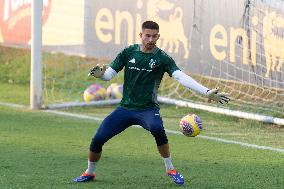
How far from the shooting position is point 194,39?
44.7ft

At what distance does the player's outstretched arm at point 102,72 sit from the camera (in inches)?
318

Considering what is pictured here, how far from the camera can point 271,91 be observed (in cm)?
1288

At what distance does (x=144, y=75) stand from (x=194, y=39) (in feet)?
18.0

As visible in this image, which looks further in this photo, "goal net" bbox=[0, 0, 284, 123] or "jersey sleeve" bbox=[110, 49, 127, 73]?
"goal net" bbox=[0, 0, 284, 123]

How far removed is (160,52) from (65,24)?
6.95 meters

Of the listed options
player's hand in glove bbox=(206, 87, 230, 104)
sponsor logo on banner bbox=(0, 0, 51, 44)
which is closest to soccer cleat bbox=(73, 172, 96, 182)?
player's hand in glove bbox=(206, 87, 230, 104)

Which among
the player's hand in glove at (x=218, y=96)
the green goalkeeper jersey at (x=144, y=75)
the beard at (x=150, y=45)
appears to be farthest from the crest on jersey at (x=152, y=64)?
the player's hand in glove at (x=218, y=96)

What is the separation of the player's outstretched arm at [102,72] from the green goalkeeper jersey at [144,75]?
0.18 meters

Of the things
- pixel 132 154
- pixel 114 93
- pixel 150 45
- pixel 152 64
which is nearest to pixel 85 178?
pixel 152 64

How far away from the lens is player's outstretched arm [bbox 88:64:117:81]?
318 inches

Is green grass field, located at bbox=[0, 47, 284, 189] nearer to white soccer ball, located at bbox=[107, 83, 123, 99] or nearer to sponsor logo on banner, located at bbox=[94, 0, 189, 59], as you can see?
white soccer ball, located at bbox=[107, 83, 123, 99]

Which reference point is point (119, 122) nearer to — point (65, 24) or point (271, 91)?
point (271, 91)

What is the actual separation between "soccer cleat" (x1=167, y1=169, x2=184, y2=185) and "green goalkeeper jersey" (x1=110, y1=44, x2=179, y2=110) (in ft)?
2.22

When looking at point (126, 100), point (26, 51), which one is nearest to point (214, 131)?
point (126, 100)
